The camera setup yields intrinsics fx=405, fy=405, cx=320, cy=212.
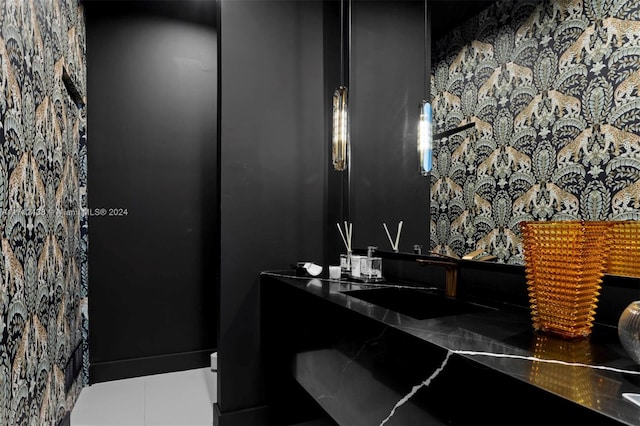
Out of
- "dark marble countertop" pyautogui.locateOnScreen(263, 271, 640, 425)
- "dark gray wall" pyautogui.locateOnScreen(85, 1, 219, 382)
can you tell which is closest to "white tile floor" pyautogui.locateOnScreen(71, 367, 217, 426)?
"dark gray wall" pyautogui.locateOnScreen(85, 1, 219, 382)

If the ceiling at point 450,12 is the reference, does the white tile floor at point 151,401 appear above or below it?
below

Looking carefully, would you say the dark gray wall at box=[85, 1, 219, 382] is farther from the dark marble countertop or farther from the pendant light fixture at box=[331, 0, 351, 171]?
the dark marble countertop

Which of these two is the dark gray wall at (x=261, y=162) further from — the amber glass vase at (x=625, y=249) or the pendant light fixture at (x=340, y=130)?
the amber glass vase at (x=625, y=249)

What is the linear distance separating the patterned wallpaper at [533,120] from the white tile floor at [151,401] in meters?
1.95

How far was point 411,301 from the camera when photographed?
1.96m

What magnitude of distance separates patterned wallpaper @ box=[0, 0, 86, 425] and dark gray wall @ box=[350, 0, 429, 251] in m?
1.72

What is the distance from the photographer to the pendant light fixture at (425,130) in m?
2.08

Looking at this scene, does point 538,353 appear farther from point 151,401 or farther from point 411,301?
point 151,401

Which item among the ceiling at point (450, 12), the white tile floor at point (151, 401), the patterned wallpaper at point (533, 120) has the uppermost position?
the ceiling at point (450, 12)

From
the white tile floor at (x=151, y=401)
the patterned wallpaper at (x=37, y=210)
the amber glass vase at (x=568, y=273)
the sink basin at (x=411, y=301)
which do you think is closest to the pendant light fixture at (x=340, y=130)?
the sink basin at (x=411, y=301)

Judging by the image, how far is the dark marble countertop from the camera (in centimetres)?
78

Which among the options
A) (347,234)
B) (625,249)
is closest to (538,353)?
(625,249)

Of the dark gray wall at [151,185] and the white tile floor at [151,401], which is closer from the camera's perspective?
the white tile floor at [151,401]

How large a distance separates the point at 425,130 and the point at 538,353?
133 centimetres
